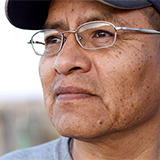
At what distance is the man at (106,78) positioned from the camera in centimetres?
186

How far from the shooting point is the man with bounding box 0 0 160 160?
1.86 m

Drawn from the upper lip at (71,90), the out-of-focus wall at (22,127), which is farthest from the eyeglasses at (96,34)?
the out-of-focus wall at (22,127)

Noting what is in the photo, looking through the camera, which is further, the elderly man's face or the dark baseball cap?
the dark baseball cap

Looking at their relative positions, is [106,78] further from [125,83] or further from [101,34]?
[101,34]

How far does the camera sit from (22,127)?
867 centimetres

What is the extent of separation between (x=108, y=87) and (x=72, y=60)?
0.33m

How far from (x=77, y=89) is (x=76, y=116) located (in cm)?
19

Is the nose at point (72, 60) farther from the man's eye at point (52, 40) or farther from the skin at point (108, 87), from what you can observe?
the man's eye at point (52, 40)

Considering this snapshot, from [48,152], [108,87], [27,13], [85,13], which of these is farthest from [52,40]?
[48,152]

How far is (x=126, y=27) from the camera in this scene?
1933 mm

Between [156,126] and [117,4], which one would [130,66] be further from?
[156,126]

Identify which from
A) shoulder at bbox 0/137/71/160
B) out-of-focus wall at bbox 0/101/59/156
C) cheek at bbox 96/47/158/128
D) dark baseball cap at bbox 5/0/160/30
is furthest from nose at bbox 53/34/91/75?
out-of-focus wall at bbox 0/101/59/156

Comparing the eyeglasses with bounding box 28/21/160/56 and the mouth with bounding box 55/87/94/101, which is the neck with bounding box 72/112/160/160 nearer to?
the mouth with bounding box 55/87/94/101

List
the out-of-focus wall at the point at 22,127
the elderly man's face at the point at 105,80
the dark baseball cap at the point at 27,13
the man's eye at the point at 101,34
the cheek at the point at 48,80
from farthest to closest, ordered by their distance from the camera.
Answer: the out-of-focus wall at the point at 22,127 < the dark baseball cap at the point at 27,13 < the cheek at the point at 48,80 < the man's eye at the point at 101,34 < the elderly man's face at the point at 105,80
